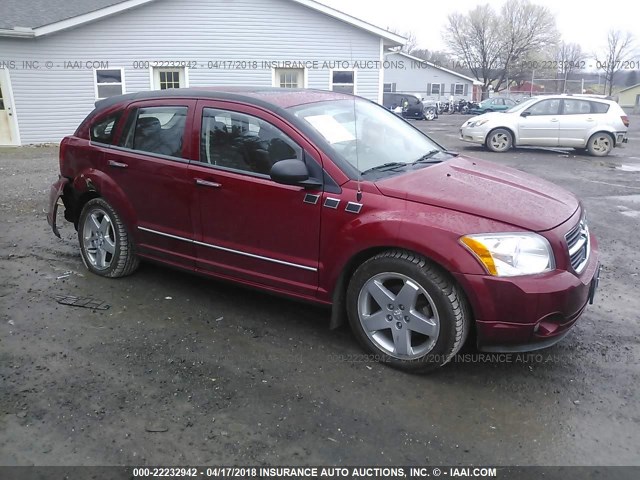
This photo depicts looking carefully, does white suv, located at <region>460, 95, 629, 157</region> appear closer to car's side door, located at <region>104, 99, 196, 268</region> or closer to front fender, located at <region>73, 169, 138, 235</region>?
car's side door, located at <region>104, 99, 196, 268</region>

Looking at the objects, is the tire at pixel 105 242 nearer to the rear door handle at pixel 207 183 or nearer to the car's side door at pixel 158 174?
the car's side door at pixel 158 174

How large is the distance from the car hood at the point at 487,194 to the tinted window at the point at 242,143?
2.52 ft

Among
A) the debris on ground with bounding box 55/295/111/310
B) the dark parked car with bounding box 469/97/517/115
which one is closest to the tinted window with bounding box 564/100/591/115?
the debris on ground with bounding box 55/295/111/310

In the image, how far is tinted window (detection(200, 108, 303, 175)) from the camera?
3.87m

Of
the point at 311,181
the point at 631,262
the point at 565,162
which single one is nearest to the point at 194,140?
the point at 311,181

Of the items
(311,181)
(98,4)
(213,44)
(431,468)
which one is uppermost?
(98,4)

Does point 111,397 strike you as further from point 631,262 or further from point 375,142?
point 631,262

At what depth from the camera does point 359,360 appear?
365 cm

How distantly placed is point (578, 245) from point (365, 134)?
5.42 feet

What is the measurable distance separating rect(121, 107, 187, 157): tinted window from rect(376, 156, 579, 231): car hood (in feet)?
5.72

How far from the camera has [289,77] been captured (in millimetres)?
19453

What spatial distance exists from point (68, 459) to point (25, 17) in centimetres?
1910

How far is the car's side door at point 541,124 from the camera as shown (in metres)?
14.9

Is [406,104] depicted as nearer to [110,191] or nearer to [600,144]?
[600,144]
